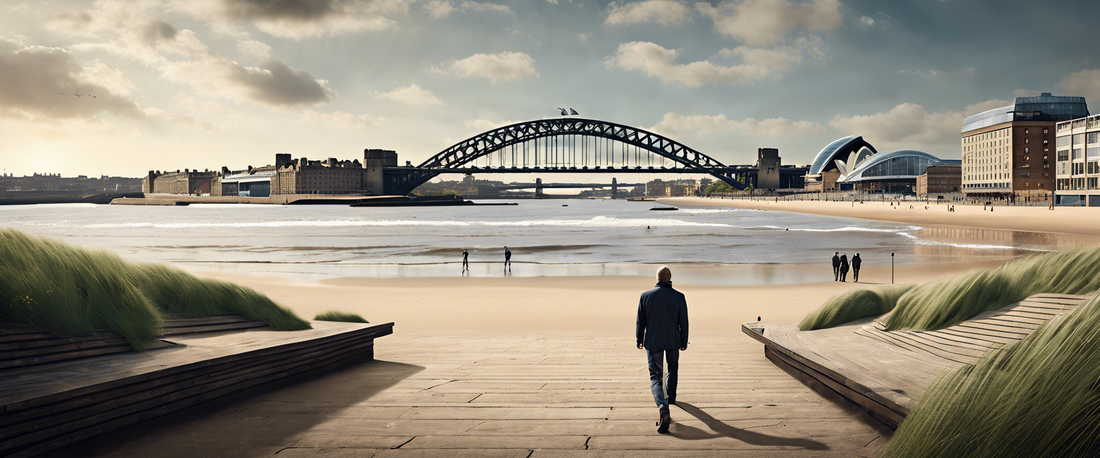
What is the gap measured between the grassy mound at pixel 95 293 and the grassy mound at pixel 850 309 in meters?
6.22

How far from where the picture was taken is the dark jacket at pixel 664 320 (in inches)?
209

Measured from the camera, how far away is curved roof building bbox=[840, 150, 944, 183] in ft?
536

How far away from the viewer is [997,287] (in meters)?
6.16

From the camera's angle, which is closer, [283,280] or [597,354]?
[597,354]

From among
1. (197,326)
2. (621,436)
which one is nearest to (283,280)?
(197,326)

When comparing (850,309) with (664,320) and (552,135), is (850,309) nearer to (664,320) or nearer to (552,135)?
(664,320)

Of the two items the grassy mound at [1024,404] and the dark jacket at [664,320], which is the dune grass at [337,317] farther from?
the grassy mound at [1024,404]

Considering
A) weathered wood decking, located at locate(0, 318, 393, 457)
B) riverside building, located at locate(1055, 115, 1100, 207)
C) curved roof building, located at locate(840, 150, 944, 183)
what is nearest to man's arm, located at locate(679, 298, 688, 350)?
weathered wood decking, located at locate(0, 318, 393, 457)

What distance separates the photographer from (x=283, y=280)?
22516mm

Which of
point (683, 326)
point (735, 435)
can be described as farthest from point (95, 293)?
point (735, 435)

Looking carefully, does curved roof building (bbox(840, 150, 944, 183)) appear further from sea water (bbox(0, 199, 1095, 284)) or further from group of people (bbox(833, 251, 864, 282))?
group of people (bbox(833, 251, 864, 282))

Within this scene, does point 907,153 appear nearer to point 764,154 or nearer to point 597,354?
point 764,154

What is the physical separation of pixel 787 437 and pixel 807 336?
10.2 feet

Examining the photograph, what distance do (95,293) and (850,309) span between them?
26.2ft
